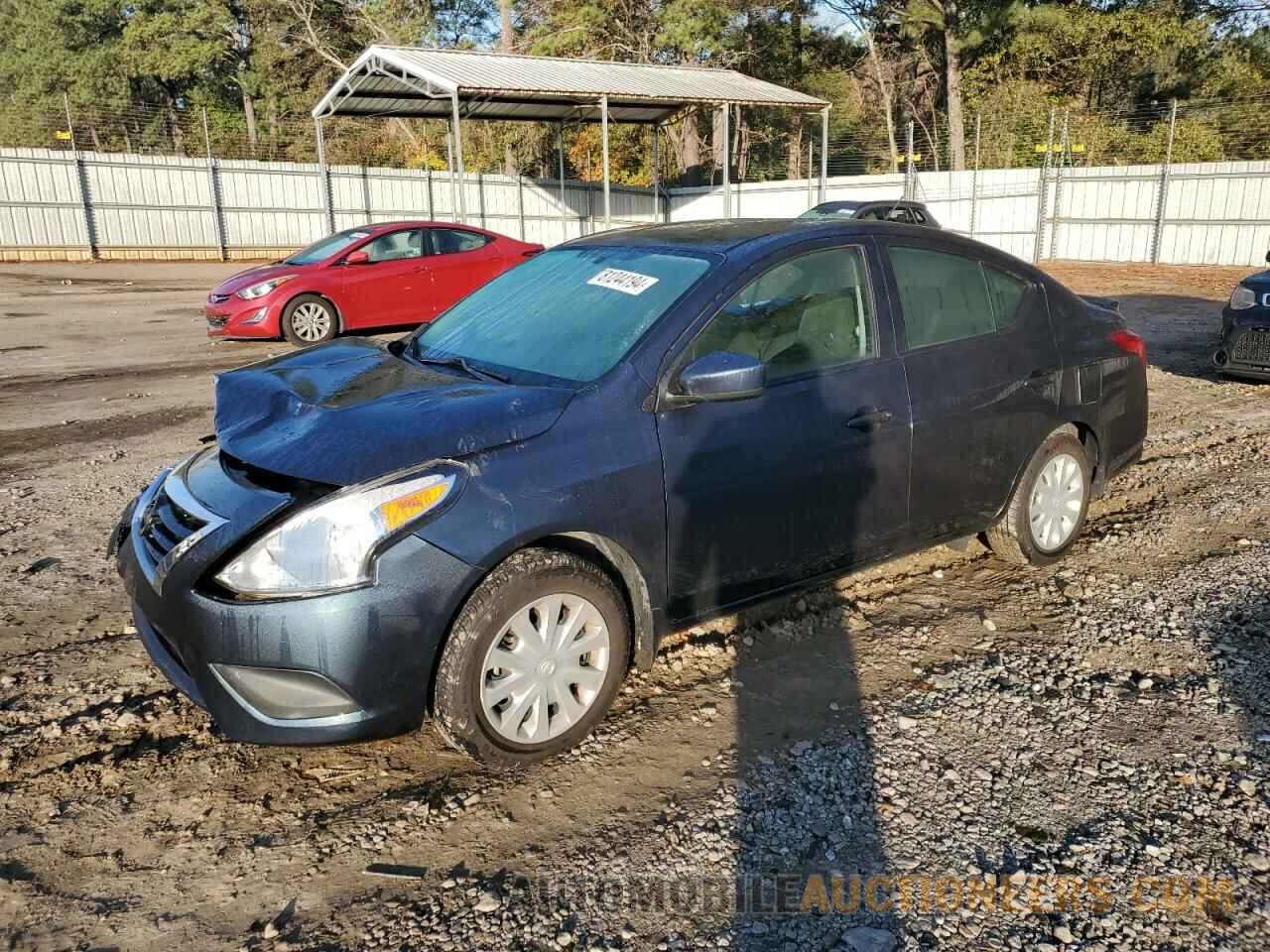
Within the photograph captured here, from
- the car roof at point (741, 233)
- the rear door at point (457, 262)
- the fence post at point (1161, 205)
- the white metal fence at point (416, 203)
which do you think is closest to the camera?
the car roof at point (741, 233)

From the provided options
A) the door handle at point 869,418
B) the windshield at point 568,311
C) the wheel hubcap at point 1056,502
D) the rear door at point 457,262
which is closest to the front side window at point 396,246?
the rear door at point 457,262

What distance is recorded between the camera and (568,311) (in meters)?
3.73

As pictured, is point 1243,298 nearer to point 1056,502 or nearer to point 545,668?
point 1056,502

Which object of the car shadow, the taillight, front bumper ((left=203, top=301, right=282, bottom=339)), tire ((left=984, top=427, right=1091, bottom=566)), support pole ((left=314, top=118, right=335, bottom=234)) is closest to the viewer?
the car shadow

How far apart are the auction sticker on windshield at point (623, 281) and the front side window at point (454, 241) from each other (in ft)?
31.5

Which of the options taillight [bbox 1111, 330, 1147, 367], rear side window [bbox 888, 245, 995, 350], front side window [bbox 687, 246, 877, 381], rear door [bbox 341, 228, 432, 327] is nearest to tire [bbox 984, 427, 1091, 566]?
taillight [bbox 1111, 330, 1147, 367]

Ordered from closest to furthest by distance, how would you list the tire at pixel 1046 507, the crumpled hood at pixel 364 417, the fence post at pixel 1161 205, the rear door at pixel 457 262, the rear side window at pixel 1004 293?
the crumpled hood at pixel 364 417 → the rear side window at pixel 1004 293 → the tire at pixel 1046 507 → the rear door at pixel 457 262 → the fence post at pixel 1161 205

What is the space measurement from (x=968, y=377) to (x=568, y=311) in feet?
5.69

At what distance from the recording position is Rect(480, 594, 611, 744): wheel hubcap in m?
2.92

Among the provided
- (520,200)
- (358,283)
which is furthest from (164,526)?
(520,200)

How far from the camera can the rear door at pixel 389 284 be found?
39.6 ft

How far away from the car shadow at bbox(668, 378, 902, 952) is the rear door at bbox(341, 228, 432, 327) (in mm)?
9209

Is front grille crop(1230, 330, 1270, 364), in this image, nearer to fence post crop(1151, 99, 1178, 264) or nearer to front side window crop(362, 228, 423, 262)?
front side window crop(362, 228, 423, 262)

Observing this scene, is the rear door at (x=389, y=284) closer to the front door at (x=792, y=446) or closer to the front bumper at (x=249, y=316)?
the front bumper at (x=249, y=316)
